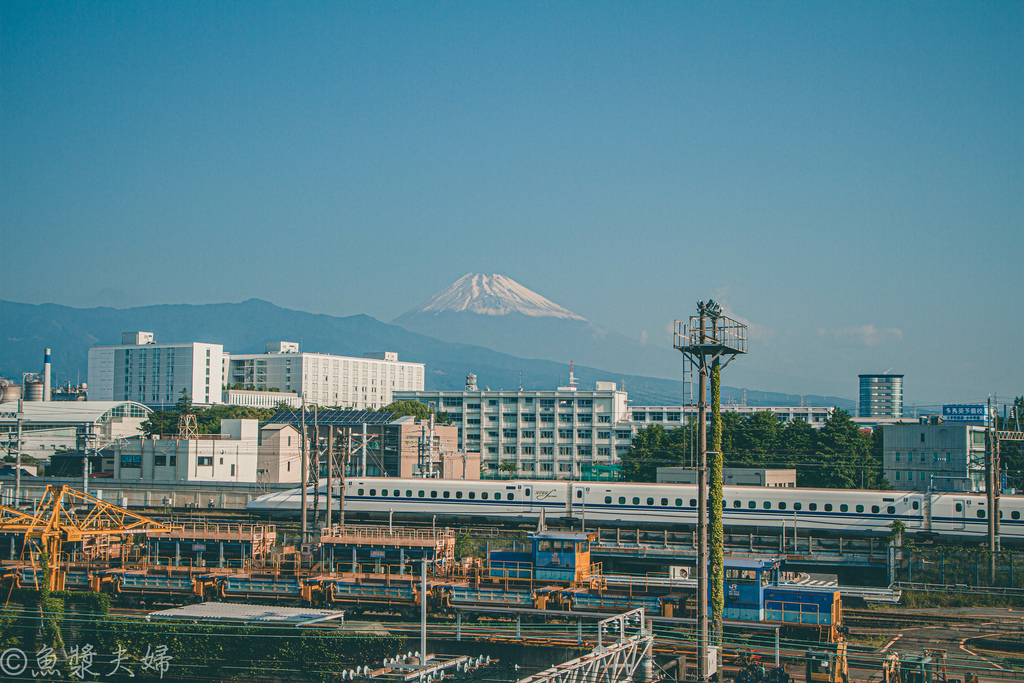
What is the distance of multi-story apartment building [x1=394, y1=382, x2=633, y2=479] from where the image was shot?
123 metres

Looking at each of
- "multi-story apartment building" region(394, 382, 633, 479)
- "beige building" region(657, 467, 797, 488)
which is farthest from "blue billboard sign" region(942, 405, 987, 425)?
"multi-story apartment building" region(394, 382, 633, 479)

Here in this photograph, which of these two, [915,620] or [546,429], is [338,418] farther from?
[915,620]

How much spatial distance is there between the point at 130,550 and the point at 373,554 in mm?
14443

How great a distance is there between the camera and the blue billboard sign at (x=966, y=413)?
80312 mm

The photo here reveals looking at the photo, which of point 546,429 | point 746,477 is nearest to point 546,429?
point 546,429

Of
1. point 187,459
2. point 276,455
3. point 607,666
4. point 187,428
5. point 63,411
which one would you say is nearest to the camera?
point 607,666

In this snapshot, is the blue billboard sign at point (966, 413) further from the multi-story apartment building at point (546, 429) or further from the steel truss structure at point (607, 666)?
the steel truss structure at point (607, 666)

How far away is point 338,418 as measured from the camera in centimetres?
8600

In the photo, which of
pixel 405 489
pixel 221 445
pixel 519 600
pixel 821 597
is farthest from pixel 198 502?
pixel 821 597

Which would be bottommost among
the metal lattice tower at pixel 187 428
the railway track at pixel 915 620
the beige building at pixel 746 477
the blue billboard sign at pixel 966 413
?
the railway track at pixel 915 620

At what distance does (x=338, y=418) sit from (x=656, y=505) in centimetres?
4389

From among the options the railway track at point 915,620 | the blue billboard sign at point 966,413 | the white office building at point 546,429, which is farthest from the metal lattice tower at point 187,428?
the blue billboard sign at point 966,413

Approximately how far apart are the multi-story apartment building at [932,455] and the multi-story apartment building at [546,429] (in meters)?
47.8

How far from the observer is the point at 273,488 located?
60844 mm
